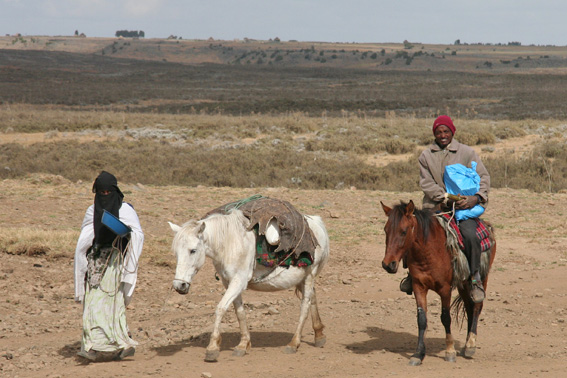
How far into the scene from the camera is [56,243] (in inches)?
469

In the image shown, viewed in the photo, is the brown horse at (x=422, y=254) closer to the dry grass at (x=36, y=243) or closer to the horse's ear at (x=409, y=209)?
the horse's ear at (x=409, y=209)

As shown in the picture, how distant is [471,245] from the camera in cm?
712

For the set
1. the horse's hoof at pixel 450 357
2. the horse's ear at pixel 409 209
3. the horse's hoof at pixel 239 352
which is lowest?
the horse's hoof at pixel 239 352

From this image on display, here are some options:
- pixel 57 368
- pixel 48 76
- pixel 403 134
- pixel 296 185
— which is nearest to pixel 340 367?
pixel 57 368

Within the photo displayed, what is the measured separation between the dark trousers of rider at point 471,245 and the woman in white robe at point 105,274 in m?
3.27

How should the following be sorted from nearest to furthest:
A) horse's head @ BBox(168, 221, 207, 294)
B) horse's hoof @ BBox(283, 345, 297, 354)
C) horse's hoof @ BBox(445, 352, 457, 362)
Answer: horse's head @ BBox(168, 221, 207, 294) < horse's hoof @ BBox(445, 352, 457, 362) < horse's hoof @ BBox(283, 345, 297, 354)

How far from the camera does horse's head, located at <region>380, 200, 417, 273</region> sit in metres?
6.52

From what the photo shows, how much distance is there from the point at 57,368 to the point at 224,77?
8262 cm

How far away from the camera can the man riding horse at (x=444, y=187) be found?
7.14 meters

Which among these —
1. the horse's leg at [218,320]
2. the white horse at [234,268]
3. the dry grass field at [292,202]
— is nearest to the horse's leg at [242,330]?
the white horse at [234,268]

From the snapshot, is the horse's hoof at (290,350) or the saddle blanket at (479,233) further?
the horse's hoof at (290,350)

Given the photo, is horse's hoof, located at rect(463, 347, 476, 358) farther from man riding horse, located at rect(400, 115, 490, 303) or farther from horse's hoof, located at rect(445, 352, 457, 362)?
man riding horse, located at rect(400, 115, 490, 303)

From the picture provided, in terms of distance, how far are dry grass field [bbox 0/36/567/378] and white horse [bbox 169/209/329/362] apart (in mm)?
305

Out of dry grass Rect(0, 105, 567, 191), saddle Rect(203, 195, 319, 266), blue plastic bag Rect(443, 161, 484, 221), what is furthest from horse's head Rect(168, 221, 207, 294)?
dry grass Rect(0, 105, 567, 191)
